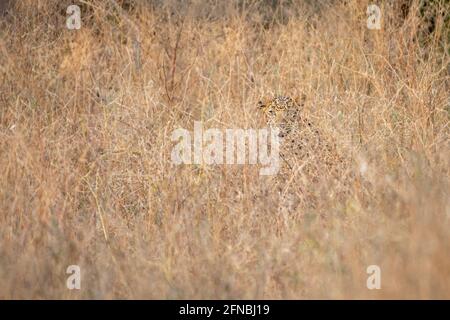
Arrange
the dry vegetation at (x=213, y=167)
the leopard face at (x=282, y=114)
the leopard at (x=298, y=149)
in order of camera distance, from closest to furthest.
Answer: the dry vegetation at (x=213, y=167) < the leopard at (x=298, y=149) < the leopard face at (x=282, y=114)

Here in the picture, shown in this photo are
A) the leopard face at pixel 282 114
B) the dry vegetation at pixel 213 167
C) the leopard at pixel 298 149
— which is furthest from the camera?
the leopard face at pixel 282 114

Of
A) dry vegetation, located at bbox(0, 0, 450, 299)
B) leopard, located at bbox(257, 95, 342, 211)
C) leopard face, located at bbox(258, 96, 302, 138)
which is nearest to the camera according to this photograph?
dry vegetation, located at bbox(0, 0, 450, 299)

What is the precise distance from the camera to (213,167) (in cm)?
345

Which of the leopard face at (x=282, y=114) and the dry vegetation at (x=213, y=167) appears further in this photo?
the leopard face at (x=282, y=114)

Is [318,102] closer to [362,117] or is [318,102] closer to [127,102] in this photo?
[362,117]

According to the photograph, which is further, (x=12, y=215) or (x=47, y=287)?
(x=12, y=215)

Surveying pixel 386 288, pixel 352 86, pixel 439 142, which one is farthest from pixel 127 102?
pixel 386 288

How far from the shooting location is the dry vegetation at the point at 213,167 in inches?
99.3

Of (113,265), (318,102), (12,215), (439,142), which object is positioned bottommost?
(113,265)

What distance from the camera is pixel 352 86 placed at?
4387 millimetres

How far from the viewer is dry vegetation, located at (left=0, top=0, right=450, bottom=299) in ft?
8.28

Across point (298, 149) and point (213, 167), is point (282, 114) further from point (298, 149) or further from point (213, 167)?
point (213, 167)
